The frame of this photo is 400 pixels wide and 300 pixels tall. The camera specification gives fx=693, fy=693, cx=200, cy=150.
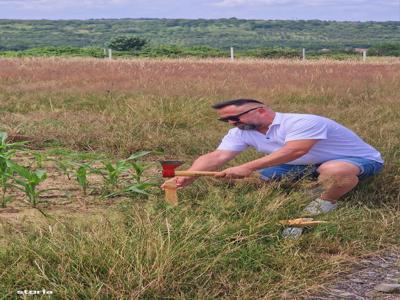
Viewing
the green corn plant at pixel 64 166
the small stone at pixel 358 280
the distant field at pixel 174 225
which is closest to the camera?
the distant field at pixel 174 225

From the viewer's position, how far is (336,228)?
395cm

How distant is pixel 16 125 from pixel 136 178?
9.46 ft

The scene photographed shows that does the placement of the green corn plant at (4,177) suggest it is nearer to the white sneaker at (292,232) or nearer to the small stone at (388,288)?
the white sneaker at (292,232)

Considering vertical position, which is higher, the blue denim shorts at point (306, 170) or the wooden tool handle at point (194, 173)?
the wooden tool handle at point (194, 173)

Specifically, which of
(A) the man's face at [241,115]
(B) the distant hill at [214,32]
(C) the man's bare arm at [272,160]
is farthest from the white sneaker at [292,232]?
(B) the distant hill at [214,32]

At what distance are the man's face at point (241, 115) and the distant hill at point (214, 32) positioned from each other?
63.4m

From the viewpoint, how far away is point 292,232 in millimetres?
3830

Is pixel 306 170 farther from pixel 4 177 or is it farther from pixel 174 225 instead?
pixel 4 177

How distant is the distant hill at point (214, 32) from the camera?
72.1 m

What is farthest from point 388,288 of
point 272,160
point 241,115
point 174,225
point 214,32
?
point 214,32

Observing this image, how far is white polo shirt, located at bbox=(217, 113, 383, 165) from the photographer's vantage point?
4391 millimetres

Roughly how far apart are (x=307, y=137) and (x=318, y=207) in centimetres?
45

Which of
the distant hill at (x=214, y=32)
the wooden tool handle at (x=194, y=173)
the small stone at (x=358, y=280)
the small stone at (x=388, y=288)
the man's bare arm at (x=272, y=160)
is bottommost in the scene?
the distant hill at (x=214, y=32)

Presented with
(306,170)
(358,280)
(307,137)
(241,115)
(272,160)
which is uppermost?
(241,115)
